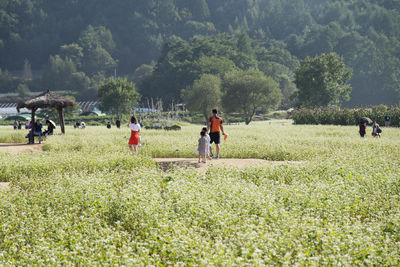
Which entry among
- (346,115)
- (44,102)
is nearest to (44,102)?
(44,102)

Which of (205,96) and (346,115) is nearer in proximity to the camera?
(346,115)

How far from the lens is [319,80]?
2250 inches

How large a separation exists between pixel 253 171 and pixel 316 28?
150110 mm

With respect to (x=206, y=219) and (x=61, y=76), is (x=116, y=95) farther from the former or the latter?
(x=61, y=76)

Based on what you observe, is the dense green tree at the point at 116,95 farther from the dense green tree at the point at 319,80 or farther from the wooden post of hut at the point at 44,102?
the wooden post of hut at the point at 44,102

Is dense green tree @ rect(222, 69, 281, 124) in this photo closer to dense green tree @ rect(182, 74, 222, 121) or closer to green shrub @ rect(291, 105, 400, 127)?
dense green tree @ rect(182, 74, 222, 121)

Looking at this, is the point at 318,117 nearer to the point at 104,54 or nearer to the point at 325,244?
the point at 325,244

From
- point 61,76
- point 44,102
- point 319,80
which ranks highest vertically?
point 61,76

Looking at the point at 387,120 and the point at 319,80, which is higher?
the point at 319,80

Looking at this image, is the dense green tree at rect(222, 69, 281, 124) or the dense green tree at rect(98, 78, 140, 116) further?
the dense green tree at rect(98, 78, 140, 116)

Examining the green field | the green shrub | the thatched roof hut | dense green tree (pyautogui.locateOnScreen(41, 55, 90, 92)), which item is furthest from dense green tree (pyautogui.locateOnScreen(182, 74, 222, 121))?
dense green tree (pyautogui.locateOnScreen(41, 55, 90, 92))

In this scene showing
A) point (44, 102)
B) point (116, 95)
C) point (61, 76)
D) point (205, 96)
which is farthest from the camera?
point (61, 76)

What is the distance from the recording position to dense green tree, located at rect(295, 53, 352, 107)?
57.2 m

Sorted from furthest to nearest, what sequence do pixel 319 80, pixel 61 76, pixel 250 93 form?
pixel 61 76 → pixel 250 93 → pixel 319 80
